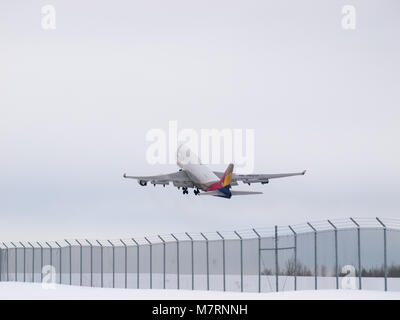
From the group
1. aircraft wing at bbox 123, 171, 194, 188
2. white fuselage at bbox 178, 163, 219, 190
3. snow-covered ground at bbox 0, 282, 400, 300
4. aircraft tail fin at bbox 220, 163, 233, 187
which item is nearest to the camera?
snow-covered ground at bbox 0, 282, 400, 300

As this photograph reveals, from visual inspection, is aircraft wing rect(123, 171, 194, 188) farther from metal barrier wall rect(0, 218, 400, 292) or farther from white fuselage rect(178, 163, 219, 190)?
metal barrier wall rect(0, 218, 400, 292)

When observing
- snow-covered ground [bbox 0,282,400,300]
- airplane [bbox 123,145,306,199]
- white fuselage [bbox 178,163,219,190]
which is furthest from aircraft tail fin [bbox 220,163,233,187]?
snow-covered ground [bbox 0,282,400,300]

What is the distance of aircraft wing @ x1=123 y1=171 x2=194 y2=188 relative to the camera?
99.2 m

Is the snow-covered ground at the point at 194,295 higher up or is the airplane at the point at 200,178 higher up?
the airplane at the point at 200,178

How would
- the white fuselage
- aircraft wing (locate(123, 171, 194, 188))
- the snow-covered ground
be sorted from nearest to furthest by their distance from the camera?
1. the snow-covered ground
2. aircraft wing (locate(123, 171, 194, 188))
3. the white fuselage

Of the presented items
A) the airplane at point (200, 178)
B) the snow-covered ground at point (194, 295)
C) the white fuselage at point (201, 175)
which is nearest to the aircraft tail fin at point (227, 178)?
the airplane at point (200, 178)

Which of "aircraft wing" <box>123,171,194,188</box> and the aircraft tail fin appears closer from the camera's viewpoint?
the aircraft tail fin

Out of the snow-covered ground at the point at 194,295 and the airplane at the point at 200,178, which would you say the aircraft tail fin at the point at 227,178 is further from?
the snow-covered ground at the point at 194,295

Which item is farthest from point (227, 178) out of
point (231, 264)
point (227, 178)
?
point (231, 264)

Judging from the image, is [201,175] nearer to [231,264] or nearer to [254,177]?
[254,177]

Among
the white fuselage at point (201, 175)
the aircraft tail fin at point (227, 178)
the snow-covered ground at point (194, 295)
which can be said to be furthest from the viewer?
the white fuselage at point (201, 175)

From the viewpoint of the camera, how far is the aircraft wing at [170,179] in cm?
9925

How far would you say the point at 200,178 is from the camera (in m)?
104
